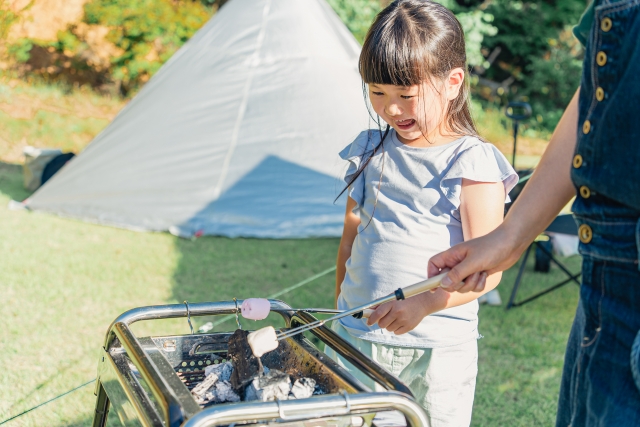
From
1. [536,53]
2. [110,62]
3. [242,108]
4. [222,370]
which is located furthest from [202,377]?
[536,53]

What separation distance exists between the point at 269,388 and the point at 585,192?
0.65m

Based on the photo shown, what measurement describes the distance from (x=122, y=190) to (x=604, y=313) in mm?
4869

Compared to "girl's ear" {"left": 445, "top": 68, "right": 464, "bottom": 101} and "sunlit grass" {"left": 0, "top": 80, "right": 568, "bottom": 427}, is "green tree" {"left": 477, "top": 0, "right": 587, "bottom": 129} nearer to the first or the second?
"sunlit grass" {"left": 0, "top": 80, "right": 568, "bottom": 427}

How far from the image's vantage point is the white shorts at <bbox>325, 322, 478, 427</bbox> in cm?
165

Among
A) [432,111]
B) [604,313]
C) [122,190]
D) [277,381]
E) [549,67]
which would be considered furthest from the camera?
[549,67]

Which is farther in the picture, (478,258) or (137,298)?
(137,298)

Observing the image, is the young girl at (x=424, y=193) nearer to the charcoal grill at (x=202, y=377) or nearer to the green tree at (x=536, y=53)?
the charcoal grill at (x=202, y=377)

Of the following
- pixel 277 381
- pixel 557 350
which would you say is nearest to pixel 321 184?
pixel 557 350

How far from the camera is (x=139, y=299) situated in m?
3.79

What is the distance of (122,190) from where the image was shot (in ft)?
17.5

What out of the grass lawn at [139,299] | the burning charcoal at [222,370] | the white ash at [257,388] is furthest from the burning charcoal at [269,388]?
the grass lawn at [139,299]

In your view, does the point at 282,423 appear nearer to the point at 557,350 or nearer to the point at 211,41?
the point at 557,350

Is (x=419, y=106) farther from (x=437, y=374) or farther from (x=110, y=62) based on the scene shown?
(x=110, y=62)

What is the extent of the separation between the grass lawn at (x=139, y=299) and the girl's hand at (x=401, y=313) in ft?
4.62
